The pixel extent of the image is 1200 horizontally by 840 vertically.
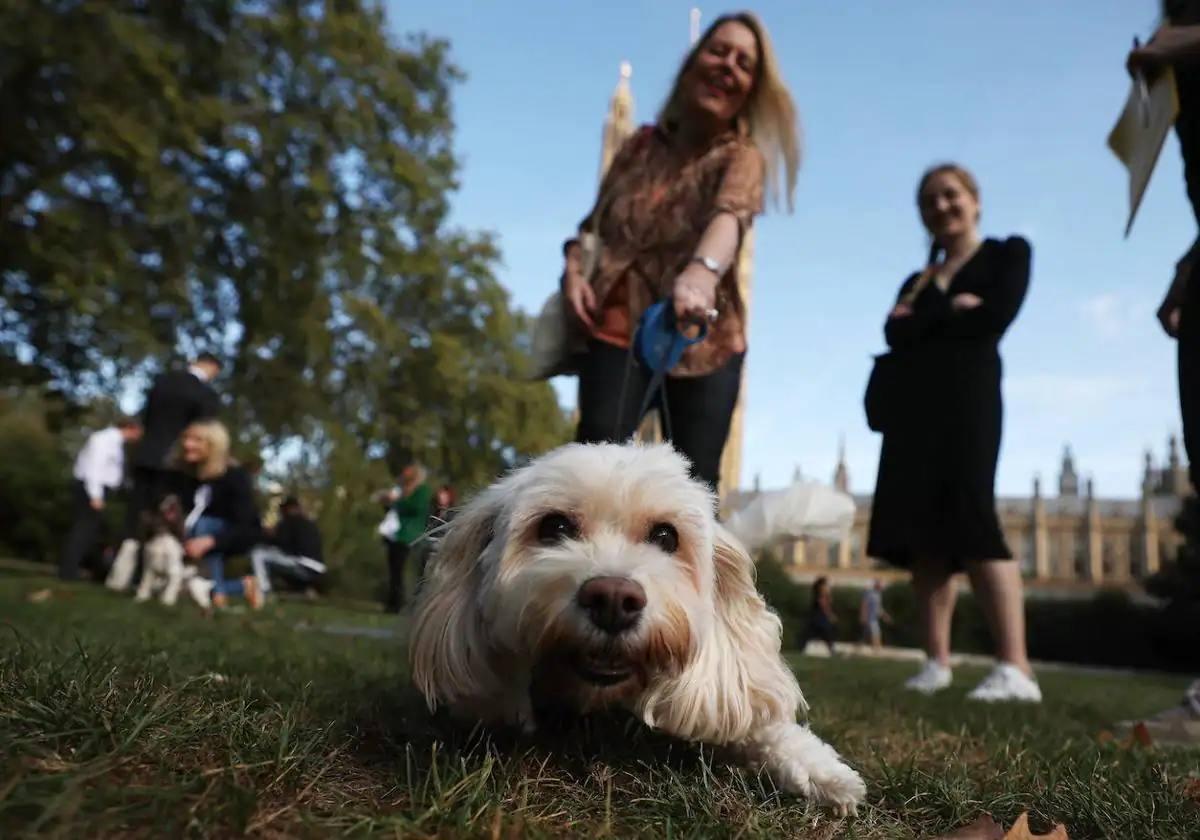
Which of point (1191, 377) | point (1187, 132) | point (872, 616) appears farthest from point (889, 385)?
point (872, 616)

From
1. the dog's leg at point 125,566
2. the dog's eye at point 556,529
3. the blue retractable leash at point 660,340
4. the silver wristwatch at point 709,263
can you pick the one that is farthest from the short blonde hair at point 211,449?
the dog's eye at point 556,529

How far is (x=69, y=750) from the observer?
166cm

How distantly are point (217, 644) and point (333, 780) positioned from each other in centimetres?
289

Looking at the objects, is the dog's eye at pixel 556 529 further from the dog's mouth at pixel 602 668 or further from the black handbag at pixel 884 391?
the black handbag at pixel 884 391

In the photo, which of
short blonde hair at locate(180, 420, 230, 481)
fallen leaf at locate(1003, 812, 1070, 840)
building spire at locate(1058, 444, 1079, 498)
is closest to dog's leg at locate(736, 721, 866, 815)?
fallen leaf at locate(1003, 812, 1070, 840)

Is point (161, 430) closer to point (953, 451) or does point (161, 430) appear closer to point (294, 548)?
point (294, 548)

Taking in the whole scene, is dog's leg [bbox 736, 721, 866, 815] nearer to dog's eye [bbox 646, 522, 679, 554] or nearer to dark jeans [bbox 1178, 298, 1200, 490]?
dog's eye [bbox 646, 522, 679, 554]

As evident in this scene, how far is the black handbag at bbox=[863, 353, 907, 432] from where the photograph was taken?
526 cm

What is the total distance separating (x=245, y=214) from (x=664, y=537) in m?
14.1

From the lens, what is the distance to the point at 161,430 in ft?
31.1

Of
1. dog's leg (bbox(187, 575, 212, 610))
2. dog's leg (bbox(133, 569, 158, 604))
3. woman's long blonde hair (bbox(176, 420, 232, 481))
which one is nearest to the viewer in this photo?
dog's leg (bbox(187, 575, 212, 610))

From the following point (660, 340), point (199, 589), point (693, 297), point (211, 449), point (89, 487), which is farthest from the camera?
point (89, 487)

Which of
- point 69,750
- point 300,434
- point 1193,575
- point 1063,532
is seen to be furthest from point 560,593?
point 1063,532

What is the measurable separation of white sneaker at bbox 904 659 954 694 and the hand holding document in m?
2.66
